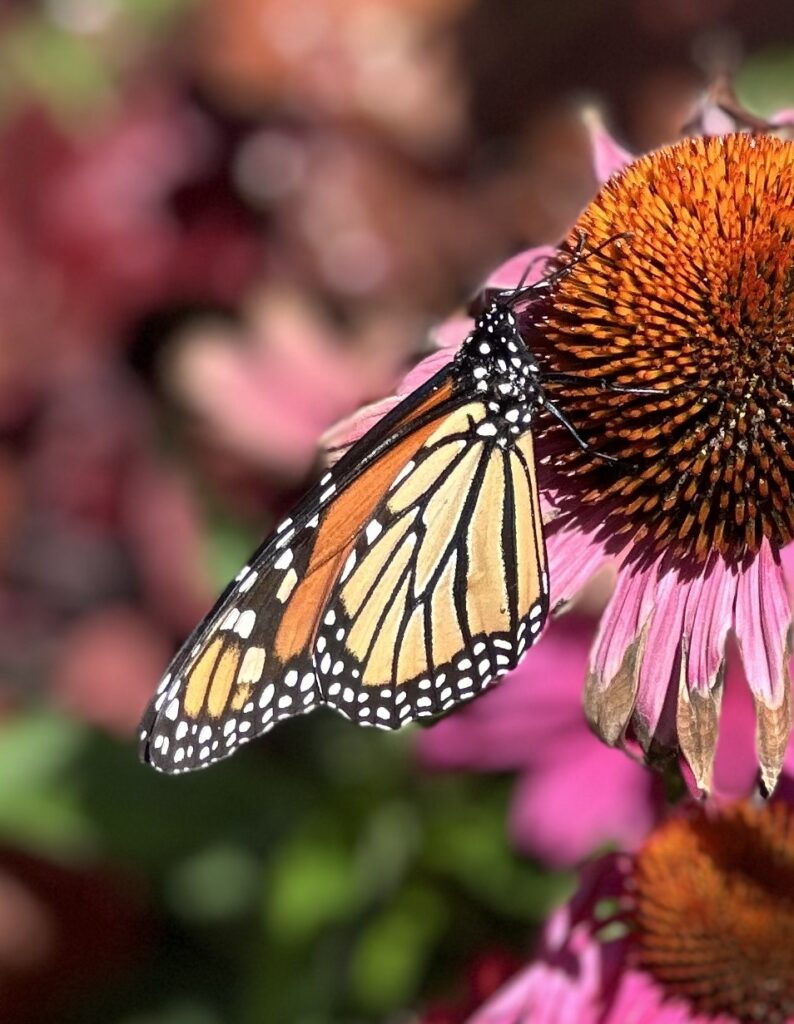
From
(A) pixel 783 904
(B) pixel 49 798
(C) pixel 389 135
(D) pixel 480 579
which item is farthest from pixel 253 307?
(A) pixel 783 904

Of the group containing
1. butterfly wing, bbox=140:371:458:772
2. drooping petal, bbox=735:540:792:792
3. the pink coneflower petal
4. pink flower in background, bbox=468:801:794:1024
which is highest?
the pink coneflower petal

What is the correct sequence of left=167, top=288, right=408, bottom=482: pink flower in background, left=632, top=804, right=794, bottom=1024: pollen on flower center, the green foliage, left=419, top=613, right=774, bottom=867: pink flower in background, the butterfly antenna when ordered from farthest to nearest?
left=167, top=288, right=408, bottom=482: pink flower in background, the green foliage, left=419, top=613, right=774, bottom=867: pink flower in background, left=632, top=804, right=794, bottom=1024: pollen on flower center, the butterfly antenna

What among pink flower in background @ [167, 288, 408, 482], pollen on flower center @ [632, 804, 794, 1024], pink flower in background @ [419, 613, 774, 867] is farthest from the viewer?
pink flower in background @ [167, 288, 408, 482]

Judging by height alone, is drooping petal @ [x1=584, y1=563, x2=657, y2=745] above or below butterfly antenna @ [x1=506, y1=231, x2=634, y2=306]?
below

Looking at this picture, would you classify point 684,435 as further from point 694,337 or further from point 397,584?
point 397,584

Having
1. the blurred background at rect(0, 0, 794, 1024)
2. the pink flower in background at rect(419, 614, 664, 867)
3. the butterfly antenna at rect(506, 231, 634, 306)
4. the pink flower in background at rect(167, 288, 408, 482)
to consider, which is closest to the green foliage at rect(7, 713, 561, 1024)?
the blurred background at rect(0, 0, 794, 1024)

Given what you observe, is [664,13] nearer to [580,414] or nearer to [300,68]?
[300,68]

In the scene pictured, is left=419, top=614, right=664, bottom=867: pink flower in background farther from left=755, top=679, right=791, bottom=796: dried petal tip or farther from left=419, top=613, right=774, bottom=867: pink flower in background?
left=755, top=679, right=791, bottom=796: dried petal tip
